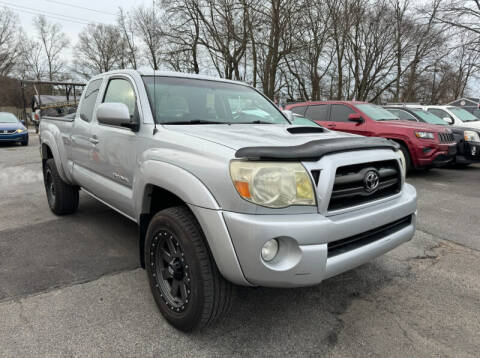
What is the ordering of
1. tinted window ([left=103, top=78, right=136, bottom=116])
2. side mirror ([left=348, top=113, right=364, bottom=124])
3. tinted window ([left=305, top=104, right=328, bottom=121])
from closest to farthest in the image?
tinted window ([left=103, top=78, right=136, bottom=116]) → side mirror ([left=348, top=113, right=364, bottom=124]) → tinted window ([left=305, top=104, right=328, bottom=121])

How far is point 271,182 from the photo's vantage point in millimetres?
1821

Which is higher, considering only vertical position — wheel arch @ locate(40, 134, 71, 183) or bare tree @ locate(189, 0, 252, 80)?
bare tree @ locate(189, 0, 252, 80)

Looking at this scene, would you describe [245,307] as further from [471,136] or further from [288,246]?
[471,136]

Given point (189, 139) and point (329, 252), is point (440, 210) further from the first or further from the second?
point (189, 139)

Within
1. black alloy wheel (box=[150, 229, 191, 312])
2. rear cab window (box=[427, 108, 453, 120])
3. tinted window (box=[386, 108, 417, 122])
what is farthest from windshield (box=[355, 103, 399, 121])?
black alloy wheel (box=[150, 229, 191, 312])

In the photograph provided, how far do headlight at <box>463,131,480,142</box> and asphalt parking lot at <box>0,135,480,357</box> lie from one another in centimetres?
527

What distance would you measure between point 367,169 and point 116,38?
4341 cm

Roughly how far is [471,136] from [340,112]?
3.19 meters

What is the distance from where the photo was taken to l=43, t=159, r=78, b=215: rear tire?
4395 millimetres

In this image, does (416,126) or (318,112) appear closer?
(416,126)

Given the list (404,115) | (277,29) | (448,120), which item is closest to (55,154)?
(404,115)

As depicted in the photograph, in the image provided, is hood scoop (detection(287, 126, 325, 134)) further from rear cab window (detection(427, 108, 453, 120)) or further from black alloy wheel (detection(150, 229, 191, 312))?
rear cab window (detection(427, 108, 453, 120))

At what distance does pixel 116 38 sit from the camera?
39406 mm

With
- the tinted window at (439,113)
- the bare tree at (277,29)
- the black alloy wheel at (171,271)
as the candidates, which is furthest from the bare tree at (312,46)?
the black alloy wheel at (171,271)
